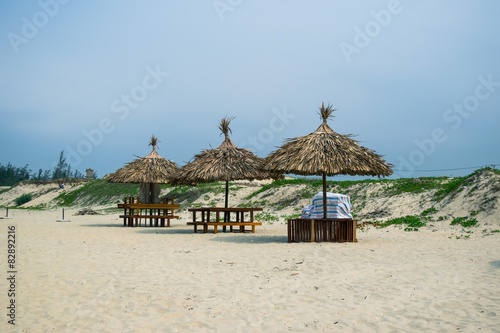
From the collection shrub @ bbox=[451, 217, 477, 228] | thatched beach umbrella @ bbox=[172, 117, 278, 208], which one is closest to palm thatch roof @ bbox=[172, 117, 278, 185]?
thatched beach umbrella @ bbox=[172, 117, 278, 208]

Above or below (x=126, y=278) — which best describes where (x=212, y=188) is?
above

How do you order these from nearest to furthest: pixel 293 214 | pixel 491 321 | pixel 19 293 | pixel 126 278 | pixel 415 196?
1. pixel 491 321
2. pixel 19 293
3. pixel 126 278
4. pixel 415 196
5. pixel 293 214

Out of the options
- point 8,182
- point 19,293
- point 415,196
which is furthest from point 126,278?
point 8,182

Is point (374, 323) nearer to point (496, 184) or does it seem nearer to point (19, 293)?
point (19, 293)

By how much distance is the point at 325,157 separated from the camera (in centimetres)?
1466

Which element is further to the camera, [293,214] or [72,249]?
[293,214]

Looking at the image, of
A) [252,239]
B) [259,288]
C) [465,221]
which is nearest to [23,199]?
[252,239]

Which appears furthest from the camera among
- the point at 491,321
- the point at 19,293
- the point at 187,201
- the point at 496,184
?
the point at 187,201

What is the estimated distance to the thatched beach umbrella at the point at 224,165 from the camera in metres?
18.3

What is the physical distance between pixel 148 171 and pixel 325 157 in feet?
34.3

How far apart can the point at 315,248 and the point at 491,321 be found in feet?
22.4

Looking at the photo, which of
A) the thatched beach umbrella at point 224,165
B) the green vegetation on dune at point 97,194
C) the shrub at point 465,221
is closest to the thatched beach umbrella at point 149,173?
the thatched beach umbrella at point 224,165

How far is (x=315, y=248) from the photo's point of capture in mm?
13398

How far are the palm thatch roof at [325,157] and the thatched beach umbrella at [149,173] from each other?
8.21 m
